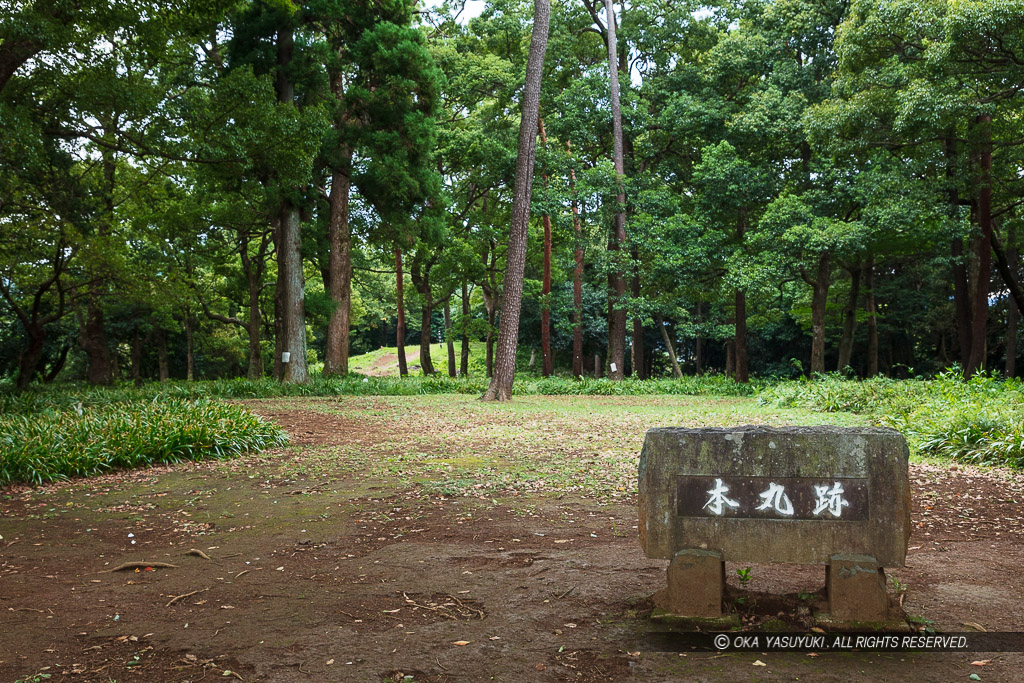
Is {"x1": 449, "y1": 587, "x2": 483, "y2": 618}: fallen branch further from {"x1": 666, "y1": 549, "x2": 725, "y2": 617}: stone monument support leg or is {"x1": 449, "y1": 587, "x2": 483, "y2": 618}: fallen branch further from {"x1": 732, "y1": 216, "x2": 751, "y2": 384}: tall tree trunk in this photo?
{"x1": 732, "y1": 216, "x2": 751, "y2": 384}: tall tree trunk

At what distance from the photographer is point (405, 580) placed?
4.14 metres

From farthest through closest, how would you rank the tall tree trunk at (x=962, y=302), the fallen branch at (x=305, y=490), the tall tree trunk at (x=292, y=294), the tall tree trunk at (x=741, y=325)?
1. the tall tree trunk at (x=741, y=325)
2. the tall tree trunk at (x=292, y=294)
3. the tall tree trunk at (x=962, y=302)
4. the fallen branch at (x=305, y=490)

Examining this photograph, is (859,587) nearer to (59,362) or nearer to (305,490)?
(305,490)

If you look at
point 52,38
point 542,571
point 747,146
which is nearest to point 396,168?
point 52,38

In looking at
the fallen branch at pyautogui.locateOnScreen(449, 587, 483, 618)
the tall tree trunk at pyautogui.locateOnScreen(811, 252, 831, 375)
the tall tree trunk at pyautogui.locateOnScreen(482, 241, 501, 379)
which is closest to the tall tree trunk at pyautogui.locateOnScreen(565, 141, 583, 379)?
the tall tree trunk at pyautogui.locateOnScreen(482, 241, 501, 379)

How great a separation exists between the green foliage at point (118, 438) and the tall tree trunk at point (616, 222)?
43.5 feet

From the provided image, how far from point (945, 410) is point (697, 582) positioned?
7957 millimetres

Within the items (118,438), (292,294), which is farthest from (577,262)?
(118,438)

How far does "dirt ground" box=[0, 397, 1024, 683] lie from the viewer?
3029mm

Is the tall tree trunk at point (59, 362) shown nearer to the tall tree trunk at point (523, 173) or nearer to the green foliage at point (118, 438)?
the green foliage at point (118, 438)

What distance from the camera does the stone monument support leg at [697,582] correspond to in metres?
3.31

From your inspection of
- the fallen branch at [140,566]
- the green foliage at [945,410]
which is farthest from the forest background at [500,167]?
the fallen branch at [140,566]

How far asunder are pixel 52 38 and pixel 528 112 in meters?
8.45

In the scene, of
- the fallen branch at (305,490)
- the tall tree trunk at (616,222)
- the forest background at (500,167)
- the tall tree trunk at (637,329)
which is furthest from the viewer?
the tall tree trunk at (637,329)
